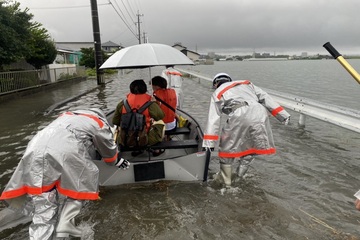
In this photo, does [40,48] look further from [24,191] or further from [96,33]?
[24,191]

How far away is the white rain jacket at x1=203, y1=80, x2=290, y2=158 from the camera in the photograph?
13.8 feet

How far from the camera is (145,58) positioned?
4.82 m

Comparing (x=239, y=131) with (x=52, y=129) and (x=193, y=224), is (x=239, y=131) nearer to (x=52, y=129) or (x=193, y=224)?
(x=193, y=224)

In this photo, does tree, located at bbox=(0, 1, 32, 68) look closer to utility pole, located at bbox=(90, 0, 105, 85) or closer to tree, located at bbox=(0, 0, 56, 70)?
tree, located at bbox=(0, 0, 56, 70)

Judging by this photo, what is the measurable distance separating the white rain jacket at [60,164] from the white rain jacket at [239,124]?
1854 mm

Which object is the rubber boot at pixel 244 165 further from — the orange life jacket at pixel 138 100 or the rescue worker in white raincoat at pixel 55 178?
the rescue worker in white raincoat at pixel 55 178

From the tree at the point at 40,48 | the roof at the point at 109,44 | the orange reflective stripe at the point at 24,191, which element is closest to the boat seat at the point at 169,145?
the orange reflective stripe at the point at 24,191

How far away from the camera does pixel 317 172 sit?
4.88 m

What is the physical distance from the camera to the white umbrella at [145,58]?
4.71 meters

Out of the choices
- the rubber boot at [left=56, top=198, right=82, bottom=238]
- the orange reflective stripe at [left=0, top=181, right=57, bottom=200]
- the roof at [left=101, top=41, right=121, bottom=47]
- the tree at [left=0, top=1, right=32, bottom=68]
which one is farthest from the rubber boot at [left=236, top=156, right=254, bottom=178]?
the roof at [left=101, top=41, right=121, bottom=47]

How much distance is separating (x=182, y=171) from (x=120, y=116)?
138 centimetres

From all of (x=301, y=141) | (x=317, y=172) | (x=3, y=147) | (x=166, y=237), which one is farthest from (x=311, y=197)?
(x=3, y=147)

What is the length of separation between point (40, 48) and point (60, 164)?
18.7m

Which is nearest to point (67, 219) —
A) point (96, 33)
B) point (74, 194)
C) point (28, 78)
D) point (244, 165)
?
point (74, 194)
